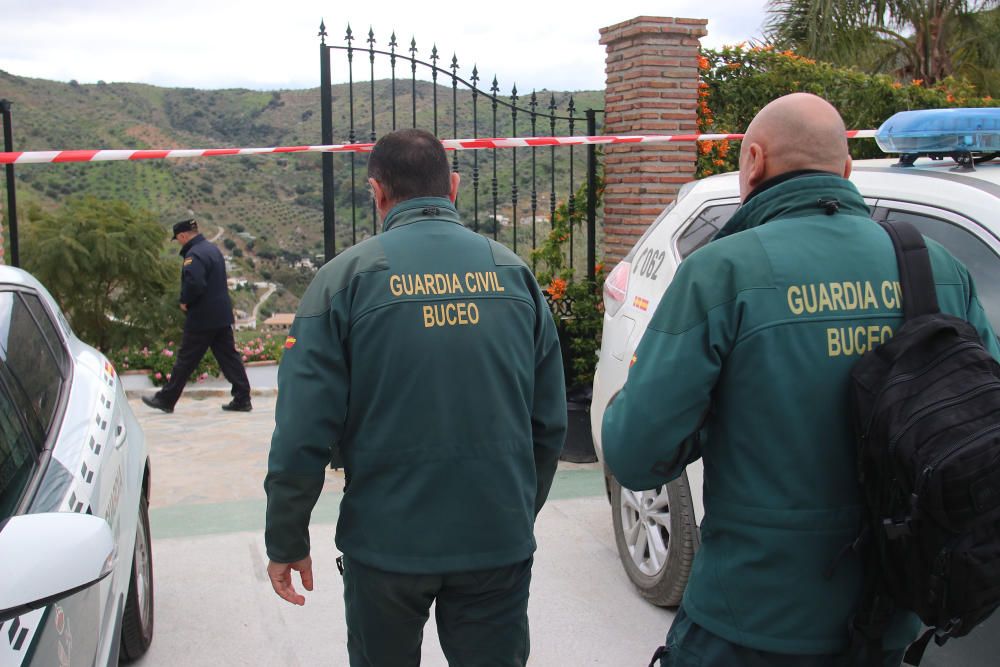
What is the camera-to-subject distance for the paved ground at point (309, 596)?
3680 mm

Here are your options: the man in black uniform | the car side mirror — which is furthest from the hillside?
the car side mirror

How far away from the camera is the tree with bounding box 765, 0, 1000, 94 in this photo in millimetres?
14719

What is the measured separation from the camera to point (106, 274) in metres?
11.8

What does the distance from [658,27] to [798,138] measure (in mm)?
5448

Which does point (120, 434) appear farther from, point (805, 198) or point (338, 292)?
point (805, 198)

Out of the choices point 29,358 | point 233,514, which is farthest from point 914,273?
point 233,514

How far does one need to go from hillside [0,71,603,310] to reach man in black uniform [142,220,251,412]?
11.1m

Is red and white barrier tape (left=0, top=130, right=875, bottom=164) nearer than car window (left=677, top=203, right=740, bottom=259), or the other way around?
car window (left=677, top=203, right=740, bottom=259)

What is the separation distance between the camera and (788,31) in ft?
48.8

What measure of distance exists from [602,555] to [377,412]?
2.63 meters

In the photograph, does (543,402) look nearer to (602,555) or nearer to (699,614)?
(699,614)

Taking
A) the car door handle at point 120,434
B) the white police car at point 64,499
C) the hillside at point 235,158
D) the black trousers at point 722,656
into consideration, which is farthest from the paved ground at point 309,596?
the hillside at point 235,158

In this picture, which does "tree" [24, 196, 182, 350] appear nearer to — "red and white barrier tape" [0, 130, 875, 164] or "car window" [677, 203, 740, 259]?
"red and white barrier tape" [0, 130, 875, 164]

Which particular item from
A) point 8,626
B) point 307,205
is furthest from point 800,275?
point 307,205
